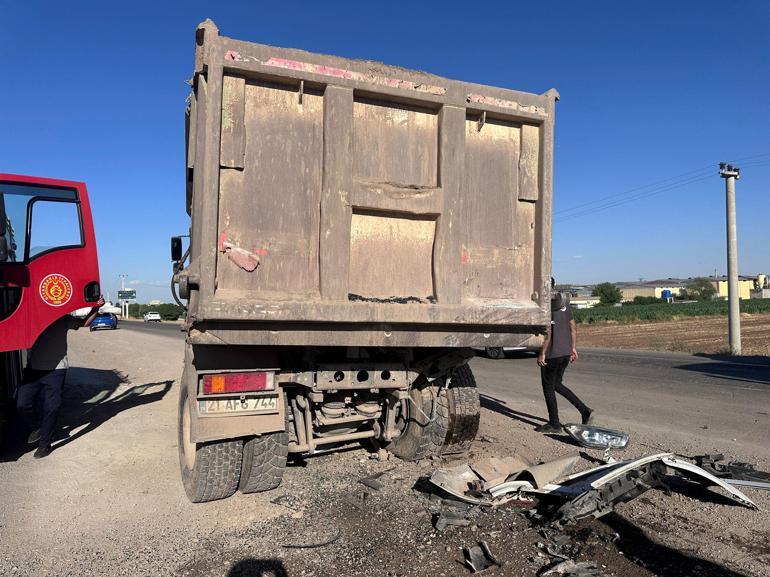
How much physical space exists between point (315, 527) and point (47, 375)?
381 centimetres

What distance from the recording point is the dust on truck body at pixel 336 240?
3459mm

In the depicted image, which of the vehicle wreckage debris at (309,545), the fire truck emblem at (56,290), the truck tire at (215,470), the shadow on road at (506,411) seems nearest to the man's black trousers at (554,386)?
the shadow on road at (506,411)

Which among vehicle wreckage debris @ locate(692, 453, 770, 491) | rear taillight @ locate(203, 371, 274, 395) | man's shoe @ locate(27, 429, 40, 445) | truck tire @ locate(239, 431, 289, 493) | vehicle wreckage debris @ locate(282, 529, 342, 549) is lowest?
vehicle wreckage debris @ locate(282, 529, 342, 549)

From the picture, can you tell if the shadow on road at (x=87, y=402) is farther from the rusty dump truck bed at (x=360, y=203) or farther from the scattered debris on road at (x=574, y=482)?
the scattered debris on road at (x=574, y=482)

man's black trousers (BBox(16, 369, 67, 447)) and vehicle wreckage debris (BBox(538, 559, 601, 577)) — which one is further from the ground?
man's black trousers (BBox(16, 369, 67, 447))

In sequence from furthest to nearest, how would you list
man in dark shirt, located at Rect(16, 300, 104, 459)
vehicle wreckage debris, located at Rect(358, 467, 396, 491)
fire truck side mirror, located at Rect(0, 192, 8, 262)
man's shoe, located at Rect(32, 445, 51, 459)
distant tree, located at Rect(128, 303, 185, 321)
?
1. distant tree, located at Rect(128, 303, 185, 321)
2. man in dark shirt, located at Rect(16, 300, 104, 459)
3. man's shoe, located at Rect(32, 445, 51, 459)
4. fire truck side mirror, located at Rect(0, 192, 8, 262)
5. vehicle wreckage debris, located at Rect(358, 467, 396, 491)

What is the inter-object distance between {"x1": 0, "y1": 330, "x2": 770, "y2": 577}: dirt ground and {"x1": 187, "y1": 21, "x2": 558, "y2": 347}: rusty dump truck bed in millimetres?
1289

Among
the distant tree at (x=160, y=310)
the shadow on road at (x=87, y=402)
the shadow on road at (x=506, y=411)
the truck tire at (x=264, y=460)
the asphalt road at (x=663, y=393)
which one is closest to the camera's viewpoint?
the truck tire at (x=264, y=460)

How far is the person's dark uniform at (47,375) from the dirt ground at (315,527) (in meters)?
0.33

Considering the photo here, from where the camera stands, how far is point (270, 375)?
388cm

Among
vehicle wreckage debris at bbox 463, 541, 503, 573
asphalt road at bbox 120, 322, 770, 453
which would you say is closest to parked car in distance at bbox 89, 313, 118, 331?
asphalt road at bbox 120, 322, 770, 453

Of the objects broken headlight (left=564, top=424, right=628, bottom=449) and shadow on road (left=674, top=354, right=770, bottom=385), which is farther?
shadow on road (left=674, top=354, right=770, bottom=385)

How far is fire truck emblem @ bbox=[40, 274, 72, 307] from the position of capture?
17.9 feet

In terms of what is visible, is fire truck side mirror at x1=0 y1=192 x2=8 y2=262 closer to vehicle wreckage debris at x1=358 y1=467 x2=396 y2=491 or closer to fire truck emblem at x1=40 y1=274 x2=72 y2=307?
fire truck emblem at x1=40 y1=274 x2=72 y2=307
